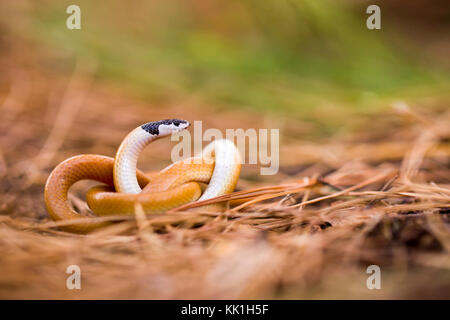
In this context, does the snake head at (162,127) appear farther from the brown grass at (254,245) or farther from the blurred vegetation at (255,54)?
the blurred vegetation at (255,54)

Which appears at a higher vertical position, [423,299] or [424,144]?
[424,144]

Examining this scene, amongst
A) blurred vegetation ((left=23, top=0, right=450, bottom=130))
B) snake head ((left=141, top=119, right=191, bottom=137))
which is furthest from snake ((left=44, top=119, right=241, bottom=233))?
blurred vegetation ((left=23, top=0, right=450, bottom=130))

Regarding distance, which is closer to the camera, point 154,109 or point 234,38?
point 154,109

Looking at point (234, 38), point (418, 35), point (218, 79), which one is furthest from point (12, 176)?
point (418, 35)

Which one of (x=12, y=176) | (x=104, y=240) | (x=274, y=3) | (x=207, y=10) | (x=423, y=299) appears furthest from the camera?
(x=207, y=10)

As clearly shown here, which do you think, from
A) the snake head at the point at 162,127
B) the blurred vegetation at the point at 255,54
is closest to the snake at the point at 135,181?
the snake head at the point at 162,127

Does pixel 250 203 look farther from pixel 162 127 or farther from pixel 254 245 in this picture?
pixel 162 127

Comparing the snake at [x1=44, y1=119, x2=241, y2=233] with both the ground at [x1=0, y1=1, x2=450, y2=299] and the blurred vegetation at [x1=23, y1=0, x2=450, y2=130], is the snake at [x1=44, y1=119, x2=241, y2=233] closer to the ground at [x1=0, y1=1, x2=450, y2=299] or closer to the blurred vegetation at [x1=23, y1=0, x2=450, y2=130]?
the ground at [x1=0, y1=1, x2=450, y2=299]

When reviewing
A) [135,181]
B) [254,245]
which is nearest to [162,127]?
[135,181]

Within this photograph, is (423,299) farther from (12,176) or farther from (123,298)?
(12,176)
